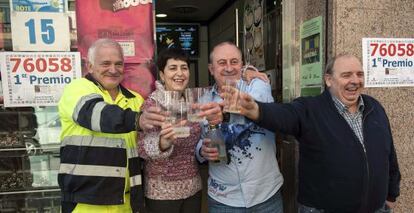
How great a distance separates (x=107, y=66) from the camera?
79.7 inches

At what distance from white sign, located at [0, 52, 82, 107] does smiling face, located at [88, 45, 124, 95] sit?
2.65 feet

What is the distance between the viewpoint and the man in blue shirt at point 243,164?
221 cm

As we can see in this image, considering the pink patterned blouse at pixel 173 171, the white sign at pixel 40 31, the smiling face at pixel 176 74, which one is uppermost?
the white sign at pixel 40 31

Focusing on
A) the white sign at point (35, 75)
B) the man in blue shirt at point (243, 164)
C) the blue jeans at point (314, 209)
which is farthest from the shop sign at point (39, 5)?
the blue jeans at point (314, 209)

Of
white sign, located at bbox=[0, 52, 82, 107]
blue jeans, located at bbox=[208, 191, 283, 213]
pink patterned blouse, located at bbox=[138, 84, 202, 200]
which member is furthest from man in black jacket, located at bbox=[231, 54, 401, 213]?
white sign, located at bbox=[0, 52, 82, 107]

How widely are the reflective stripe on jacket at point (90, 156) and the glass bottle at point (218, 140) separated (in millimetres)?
420

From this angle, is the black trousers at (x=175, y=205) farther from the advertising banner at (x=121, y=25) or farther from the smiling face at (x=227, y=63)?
the advertising banner at (x=121, y=25)

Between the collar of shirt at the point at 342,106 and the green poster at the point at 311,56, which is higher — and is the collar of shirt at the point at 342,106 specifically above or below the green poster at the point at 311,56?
below

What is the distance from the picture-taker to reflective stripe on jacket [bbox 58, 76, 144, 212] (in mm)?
1918

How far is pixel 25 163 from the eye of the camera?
118 inches

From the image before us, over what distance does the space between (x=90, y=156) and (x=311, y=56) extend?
1.73m

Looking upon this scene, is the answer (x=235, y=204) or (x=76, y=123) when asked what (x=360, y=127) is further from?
(x=76, y=123)

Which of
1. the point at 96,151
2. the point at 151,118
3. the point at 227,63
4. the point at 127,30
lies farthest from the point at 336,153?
the point at 127,30

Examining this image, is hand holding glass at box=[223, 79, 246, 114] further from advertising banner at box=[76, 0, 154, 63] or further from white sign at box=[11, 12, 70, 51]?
white sign at box=[11, 12, 70, 51]
